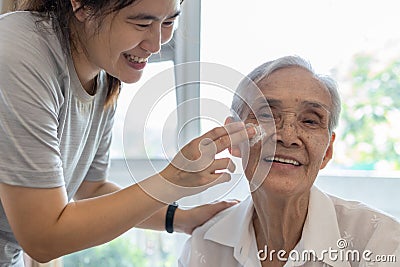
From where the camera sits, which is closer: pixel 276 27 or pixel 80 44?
pixel 80 44

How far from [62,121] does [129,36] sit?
264 mm

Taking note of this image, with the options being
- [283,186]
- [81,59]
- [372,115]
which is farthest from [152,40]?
[372,115]

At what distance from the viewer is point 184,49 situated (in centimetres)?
196

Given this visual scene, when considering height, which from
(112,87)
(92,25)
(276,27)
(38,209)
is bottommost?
(38,209)

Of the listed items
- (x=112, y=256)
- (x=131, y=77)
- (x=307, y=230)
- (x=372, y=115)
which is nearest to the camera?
(x=131, y=77)

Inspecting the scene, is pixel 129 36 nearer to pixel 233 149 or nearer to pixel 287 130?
pixel 233 149

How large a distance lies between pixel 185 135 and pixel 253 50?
0.73 m

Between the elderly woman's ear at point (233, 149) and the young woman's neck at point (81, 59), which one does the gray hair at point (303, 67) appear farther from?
the young woman's neck at point (81, 59)

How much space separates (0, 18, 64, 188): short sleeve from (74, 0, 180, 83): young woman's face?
131 millimetres

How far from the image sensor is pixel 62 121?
128 cm

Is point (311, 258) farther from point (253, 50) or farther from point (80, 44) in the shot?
point (253, 50)

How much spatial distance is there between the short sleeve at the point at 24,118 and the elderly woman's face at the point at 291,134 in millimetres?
445

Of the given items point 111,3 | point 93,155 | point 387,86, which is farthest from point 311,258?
point 387,86

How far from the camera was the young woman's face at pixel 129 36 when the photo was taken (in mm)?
1147
